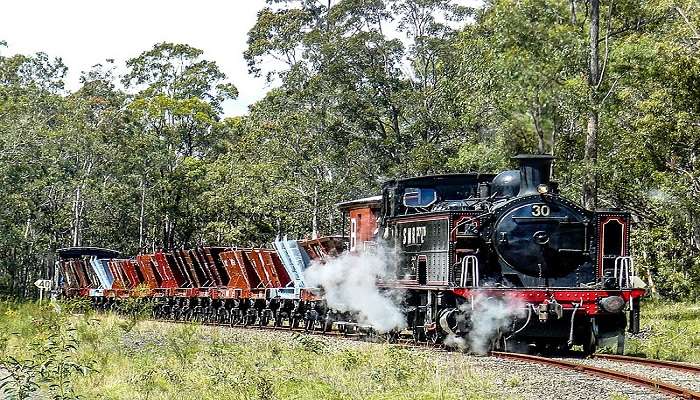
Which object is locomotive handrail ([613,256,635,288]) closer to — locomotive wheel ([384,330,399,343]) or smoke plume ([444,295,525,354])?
smoke plume ([444,295,525,354])

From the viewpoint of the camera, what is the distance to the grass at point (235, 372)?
35.1 feet

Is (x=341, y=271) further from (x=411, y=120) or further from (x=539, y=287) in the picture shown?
(x=411, y=120)

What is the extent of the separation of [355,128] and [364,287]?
2664 cm

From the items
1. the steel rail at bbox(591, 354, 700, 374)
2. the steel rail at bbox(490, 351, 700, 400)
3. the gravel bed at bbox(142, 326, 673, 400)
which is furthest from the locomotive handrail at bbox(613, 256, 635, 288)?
the gravel bed at bbox(142, 326, 673, 400)

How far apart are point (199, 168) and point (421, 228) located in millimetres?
42500

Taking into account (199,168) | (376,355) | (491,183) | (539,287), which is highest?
(199,168)

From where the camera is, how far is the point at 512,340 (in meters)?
16.1

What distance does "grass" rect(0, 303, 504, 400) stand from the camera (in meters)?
10.7

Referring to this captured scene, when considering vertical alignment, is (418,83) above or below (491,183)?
above

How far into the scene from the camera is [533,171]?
15836mm

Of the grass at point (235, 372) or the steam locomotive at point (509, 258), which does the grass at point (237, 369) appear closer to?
the grass at point (235, 372)

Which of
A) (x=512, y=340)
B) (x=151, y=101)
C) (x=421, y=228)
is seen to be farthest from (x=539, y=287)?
(x=151, y=101)

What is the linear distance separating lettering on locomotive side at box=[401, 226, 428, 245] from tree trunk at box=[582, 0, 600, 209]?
34.5 ft

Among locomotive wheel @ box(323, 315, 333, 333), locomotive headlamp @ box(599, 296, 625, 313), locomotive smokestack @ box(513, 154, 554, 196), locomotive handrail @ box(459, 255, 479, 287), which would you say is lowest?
locomotive wheel @ box(323, 315, 333, 333)
